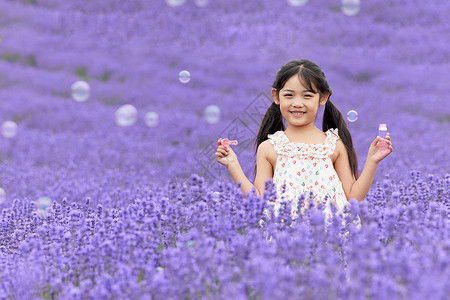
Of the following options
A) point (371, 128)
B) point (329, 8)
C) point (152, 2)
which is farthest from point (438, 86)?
point (152, 2)

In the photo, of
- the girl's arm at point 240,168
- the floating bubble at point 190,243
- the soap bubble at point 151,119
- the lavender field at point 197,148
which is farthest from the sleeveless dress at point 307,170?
the soap bubble at point 151,119

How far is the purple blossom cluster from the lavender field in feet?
0.04

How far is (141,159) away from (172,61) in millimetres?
6295

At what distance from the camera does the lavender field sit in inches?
85.4

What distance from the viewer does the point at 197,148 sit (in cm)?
871

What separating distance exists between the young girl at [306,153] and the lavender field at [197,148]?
0.24 meters

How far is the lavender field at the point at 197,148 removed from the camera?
217cm

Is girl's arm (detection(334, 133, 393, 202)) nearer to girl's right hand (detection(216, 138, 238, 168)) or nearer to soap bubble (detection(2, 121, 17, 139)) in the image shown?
girl's right hand (detection(216, 138, 238, 168))

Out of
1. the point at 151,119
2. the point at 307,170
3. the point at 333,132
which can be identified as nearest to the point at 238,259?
the point at 307,170

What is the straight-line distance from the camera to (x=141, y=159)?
25.5ft

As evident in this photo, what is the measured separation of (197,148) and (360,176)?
5148 millimetres

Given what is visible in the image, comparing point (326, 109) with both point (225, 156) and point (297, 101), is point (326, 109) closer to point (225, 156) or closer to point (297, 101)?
point (297, 101)

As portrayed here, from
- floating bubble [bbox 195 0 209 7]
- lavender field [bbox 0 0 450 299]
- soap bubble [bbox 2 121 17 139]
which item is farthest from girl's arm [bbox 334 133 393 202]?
floating bubble [bbox 195 0 209 7]

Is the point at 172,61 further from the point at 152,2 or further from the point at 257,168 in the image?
the point at 257,168
